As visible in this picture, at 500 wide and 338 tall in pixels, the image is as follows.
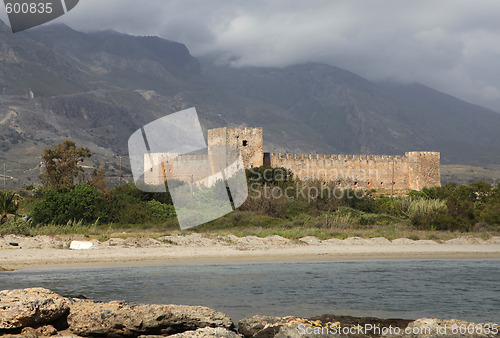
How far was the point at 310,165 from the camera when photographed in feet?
117

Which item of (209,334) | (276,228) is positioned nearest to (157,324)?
(209,334)

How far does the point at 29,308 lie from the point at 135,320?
1291mm

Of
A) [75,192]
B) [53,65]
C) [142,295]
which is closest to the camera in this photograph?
[142,295]

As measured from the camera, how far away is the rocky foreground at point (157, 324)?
23.1 ft

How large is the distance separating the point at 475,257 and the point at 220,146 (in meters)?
17.9

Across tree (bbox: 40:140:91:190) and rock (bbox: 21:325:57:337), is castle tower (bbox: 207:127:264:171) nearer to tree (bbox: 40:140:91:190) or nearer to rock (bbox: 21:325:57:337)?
tree (bbox: 40:140:91:190)

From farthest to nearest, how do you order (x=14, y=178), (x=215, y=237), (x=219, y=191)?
(x=14, y=178), (x=219, y=191), (x=215, y=237)

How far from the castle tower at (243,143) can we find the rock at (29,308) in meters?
24.6

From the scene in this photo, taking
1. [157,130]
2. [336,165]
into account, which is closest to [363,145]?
[157,130]

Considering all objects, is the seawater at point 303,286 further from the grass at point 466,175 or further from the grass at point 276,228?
the grass at point 466,175

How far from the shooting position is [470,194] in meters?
27.4

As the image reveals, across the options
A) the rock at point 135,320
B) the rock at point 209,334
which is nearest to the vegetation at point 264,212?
the rock at point 135,320

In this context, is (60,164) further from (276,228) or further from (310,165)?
(310,165)

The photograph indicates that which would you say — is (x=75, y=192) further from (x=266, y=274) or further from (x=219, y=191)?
(x=266, y=274)
